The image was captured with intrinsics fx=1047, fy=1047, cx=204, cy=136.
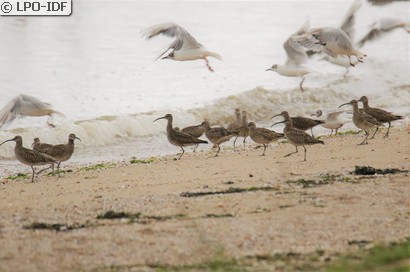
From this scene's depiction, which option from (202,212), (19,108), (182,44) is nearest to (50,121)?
(19,108)

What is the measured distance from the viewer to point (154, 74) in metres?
24.4

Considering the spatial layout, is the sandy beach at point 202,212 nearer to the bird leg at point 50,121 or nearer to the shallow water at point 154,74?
the shallow water at point 154,74

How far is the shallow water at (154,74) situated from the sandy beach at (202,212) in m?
3.42

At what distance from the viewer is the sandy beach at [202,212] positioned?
8.34m

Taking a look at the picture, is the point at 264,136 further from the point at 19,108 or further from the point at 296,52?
the point at 296,52

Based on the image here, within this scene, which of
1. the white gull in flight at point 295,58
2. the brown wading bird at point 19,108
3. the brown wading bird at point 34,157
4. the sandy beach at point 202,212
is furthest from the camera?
the white gull in flight at point 295,58

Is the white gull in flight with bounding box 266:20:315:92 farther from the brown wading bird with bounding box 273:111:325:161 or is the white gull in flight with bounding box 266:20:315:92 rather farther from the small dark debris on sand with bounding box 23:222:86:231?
the small dark debris on sand with bounding box 23:222:86:231

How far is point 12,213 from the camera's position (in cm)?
1014

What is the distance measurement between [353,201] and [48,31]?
2004cm

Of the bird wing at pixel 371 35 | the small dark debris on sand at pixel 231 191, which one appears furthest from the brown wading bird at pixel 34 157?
the bird wing at pixel 371 35

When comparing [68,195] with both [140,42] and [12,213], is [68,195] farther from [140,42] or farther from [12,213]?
[140,42]

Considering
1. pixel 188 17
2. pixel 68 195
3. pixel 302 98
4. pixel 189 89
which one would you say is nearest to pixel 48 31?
pixel 188 17

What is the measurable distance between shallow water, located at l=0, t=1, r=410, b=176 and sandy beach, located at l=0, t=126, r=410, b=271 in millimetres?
3425

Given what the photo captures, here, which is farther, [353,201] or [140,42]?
[140,42]
